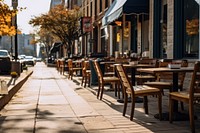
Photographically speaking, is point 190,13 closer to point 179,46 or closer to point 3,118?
point 179,46

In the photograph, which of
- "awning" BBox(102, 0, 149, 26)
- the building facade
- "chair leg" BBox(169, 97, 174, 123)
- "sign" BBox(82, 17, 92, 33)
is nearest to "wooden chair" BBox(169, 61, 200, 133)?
"chair leg" BBox(169, 97, 174, 123)

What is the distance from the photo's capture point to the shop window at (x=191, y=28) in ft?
35.1

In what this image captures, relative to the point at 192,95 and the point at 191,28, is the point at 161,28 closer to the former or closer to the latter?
the point at 191,28

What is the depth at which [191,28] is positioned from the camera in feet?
36.3

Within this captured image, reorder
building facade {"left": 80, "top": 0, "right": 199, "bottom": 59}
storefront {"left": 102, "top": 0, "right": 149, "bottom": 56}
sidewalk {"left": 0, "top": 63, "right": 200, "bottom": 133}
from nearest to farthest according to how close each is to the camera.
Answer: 1. sidewalk {"left": 0, "top": 63, "right": 200, "bottom": 133}
2. building facade {"left": 80, "top": 0, "right": 199, "bottom": 59}
3. storefront {"left": 102, "top": 0, "right": 149, "bottom": 56}

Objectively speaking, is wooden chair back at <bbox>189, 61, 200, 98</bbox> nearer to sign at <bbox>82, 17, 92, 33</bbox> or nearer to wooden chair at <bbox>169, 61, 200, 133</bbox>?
wooden chair at <bbox>169, 61, 200, 133</bbox>

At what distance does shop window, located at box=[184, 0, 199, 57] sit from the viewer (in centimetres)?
1069

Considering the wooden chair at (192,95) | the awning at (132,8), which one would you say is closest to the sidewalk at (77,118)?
the wooden chair at (192,95)

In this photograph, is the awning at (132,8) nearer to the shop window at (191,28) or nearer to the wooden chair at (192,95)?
the shop window at (191,28)

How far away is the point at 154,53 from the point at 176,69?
7.14 metres

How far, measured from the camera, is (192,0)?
437 inches

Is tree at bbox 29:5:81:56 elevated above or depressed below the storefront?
above

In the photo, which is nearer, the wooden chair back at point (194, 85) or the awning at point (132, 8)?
the wooden chair back at point (194, 85)

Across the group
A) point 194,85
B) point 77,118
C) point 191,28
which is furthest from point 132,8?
point 194,85
